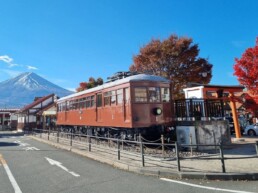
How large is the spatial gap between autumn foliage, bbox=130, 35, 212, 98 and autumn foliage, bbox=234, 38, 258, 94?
324 inches

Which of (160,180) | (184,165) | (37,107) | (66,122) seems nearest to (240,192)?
(160,180)

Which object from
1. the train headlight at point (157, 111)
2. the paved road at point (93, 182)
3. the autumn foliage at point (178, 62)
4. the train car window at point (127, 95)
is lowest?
the paved road at point (93, 182)

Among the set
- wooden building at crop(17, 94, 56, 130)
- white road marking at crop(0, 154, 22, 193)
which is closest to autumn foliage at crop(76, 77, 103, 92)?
wooden building at crop(17, 94, 56, 130)

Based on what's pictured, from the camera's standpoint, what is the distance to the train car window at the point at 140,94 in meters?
14.2

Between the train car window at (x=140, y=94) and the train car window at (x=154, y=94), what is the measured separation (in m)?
0.31

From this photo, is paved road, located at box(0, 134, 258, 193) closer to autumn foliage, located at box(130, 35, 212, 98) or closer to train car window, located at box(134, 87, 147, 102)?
train car window, located at box(134, 87, 147, 102)

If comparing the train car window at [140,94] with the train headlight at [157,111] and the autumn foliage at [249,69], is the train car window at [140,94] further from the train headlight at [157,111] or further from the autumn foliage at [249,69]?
the autumn foliage at [249,69]

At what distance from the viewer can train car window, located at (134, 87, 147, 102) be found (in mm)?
14211

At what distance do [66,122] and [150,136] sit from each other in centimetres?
1239

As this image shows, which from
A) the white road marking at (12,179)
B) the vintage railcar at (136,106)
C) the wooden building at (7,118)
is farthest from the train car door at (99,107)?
the wooden building at (7,118)

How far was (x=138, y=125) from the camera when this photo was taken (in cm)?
1396

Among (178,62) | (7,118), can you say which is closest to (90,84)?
(178,62)

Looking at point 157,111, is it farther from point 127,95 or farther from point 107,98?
point 107,98

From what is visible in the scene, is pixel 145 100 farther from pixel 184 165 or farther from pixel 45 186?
pixel 45 186
